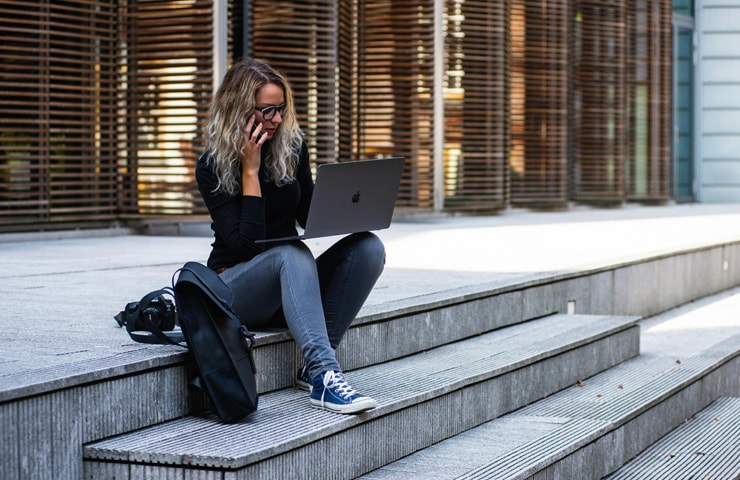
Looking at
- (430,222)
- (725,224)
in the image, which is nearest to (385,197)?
(430,222)

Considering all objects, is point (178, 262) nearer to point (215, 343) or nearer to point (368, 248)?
point (368, 248)

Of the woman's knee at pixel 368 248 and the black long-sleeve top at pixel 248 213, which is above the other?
the black long-sleeve top at pixel 248 213

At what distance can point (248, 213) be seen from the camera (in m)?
4.14

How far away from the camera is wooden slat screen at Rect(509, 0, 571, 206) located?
16.8 metres

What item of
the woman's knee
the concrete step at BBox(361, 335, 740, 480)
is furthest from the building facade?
the woman's knee

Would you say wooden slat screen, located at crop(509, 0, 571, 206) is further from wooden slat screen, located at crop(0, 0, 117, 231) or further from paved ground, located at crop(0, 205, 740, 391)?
wooden slat screen, located at crop(0, 0, 117, 231)

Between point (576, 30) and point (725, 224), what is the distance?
215 inches

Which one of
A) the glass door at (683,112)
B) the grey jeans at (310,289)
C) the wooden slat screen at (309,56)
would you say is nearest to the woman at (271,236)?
the grey jeans at (310,289)

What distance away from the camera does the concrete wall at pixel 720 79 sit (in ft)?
77.3

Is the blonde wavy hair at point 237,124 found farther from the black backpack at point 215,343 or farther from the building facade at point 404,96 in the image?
the building facade at point 404,96

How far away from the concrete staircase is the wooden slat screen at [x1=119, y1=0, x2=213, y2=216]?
5065 mm

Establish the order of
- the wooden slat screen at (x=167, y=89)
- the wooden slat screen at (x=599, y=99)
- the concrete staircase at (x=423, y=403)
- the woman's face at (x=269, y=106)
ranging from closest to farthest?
the concrete staircase at (x=423, y=403)
the woman's face at (x=269, y=106)
the wooden slat screen at (x=167, y=89)
the wooden slat screen at (x=599, y=99)

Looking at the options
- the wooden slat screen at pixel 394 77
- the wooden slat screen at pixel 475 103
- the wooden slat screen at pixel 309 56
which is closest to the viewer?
the wooden slat screen at pixel 309 56

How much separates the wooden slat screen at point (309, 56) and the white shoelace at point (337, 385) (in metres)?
8.34
